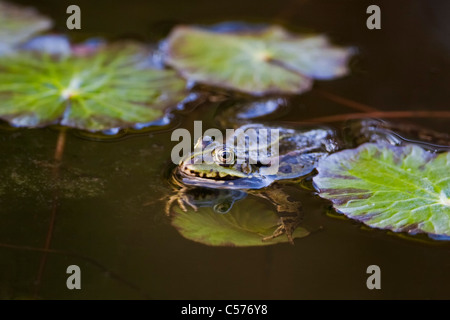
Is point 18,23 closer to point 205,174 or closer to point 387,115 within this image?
point 205,174

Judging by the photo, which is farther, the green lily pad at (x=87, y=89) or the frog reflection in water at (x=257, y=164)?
the green lily pad at (x=87, y=89)

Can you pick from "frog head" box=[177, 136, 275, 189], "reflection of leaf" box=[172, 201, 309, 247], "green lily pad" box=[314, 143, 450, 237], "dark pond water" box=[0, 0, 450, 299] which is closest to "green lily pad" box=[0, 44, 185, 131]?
"dark pond water" box=[0, 0, 450, 299]

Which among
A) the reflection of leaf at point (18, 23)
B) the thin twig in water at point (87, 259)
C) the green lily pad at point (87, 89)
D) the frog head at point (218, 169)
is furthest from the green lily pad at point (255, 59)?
the thin twig in water at point (87, 259)

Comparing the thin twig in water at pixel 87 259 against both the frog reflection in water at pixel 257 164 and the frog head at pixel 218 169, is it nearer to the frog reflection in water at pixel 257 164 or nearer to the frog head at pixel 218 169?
the frog reflection in water at pixel 257 164

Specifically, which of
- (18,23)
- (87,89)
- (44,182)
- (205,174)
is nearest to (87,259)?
(44,182)

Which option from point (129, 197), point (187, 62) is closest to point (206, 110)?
point (187, 62)
